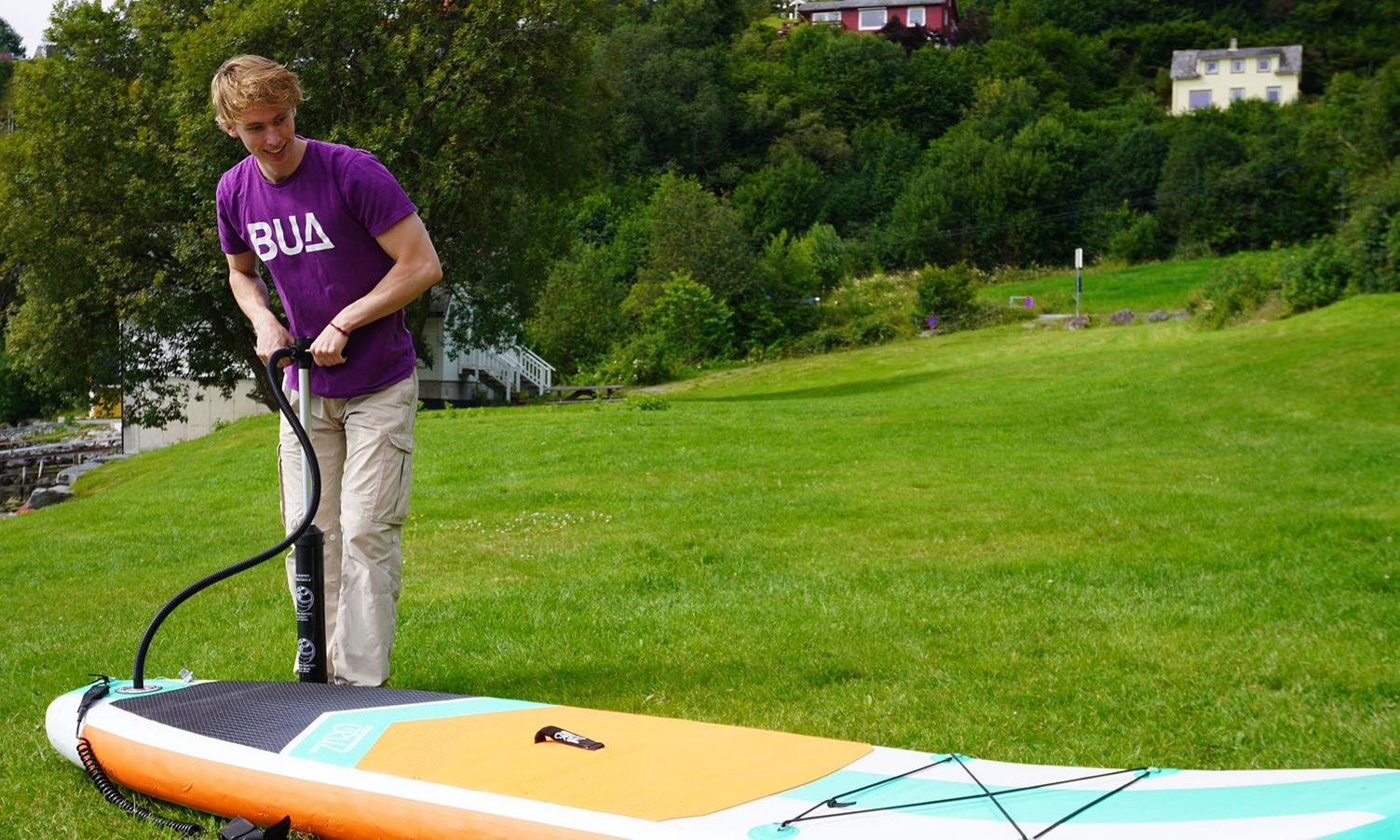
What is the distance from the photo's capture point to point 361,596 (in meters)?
4.76

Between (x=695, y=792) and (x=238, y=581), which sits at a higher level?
(x=695, y=792)

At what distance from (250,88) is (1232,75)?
9101 cm

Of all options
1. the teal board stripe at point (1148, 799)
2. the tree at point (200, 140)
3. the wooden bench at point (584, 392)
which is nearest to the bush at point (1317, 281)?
the tree at point (200, 140)

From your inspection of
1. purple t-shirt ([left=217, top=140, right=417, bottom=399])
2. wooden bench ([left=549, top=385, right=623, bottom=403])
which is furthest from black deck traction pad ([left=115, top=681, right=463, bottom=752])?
wooden bench ([left=549, top=385, right=623, bottom=403])

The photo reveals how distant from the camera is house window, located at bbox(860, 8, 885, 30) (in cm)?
10331

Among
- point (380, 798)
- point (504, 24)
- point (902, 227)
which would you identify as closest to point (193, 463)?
point (504, 24)

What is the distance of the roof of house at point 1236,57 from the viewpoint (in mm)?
82750

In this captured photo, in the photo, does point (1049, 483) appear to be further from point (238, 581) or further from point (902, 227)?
point (902, 227)

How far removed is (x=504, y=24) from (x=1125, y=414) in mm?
15206

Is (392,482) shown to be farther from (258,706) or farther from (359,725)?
(359,725)

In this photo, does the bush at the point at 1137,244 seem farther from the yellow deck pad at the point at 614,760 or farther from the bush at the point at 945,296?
the yellow deck pad at the point at 614,760

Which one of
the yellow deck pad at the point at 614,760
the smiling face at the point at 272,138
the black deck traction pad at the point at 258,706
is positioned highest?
the smiling face at the point at 272,138

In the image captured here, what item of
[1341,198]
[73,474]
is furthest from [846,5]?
[73,474]

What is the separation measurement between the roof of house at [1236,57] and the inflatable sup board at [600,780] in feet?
297
